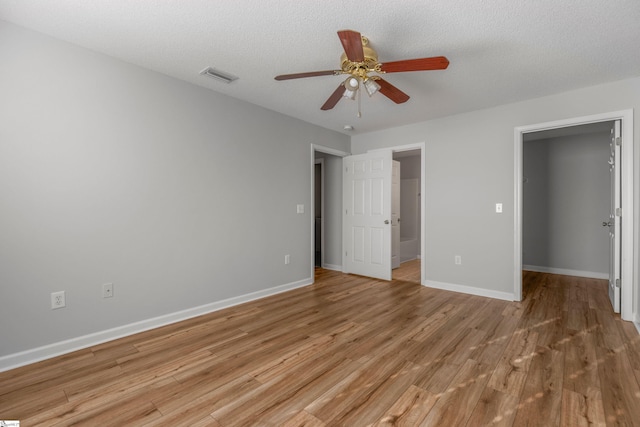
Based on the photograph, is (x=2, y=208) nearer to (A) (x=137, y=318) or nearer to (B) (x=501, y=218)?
(A) (x=137, y=318)

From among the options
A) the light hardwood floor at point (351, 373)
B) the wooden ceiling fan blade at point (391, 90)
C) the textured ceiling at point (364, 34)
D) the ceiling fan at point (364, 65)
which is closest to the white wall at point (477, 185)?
the textured ceiling at point (364, 34)

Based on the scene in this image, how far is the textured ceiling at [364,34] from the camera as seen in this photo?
193cm

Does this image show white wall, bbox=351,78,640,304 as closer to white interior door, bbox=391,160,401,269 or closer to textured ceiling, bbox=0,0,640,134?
textured ceiling, bbox=0,0,640,134

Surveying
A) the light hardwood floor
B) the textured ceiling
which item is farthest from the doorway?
the textured ceiling

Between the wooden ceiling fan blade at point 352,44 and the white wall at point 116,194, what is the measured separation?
5.01 feet

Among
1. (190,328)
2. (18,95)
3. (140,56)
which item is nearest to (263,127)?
(140,56)

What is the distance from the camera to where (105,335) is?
8.25 feet

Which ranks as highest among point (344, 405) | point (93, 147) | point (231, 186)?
point (93, 147)

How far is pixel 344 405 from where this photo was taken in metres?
1.69

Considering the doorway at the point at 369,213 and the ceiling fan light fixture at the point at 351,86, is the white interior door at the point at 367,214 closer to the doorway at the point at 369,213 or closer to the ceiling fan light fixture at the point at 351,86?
the doorway at the point at 369,213

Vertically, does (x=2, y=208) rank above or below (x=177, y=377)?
above

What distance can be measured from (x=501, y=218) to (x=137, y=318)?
4.21m

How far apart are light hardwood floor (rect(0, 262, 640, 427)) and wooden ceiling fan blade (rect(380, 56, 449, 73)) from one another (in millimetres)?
2107

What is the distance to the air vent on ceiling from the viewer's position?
9.10 ft
